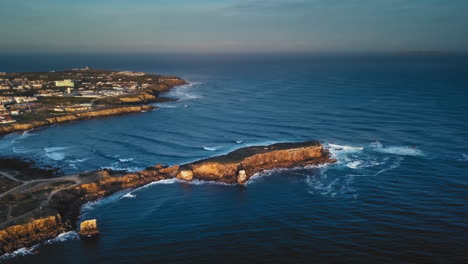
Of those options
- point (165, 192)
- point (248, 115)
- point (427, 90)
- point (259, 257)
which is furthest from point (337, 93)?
point (259, 257)

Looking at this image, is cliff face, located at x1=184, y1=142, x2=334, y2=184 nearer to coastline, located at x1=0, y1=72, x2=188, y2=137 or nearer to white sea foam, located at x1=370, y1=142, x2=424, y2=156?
white sea foam, located at x1=370, y1=142, x2=424, y2=156

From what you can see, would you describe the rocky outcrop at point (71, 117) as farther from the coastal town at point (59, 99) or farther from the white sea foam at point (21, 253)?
the white sea foam at point (21, 253)

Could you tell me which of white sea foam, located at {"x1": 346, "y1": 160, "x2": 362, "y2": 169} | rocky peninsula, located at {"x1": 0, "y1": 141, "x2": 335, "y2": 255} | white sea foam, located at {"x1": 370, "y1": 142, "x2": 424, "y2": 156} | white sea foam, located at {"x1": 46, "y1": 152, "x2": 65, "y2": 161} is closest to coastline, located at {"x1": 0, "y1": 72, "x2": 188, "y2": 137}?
white sea foam, located at {"x1": 46, "y1": 152, "x2": 65, "y2": 161}

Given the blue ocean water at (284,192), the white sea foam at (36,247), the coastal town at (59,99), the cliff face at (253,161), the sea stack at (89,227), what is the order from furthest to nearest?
the coastal town at (59,99), the cliff face at (253,161), the sea stack at (89,227), the blue ocean water at (284,192), the white sea foam at (36,247)

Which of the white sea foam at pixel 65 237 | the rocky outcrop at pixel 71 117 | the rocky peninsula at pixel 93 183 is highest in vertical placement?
the rocky outcrop at pixel 71 117

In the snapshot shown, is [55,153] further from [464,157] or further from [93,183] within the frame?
[464,157]

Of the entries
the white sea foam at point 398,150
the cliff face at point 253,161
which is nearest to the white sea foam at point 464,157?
the white sea foam at point 398,150

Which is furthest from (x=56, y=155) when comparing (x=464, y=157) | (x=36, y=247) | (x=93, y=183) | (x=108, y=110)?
(x=464, y=157)
